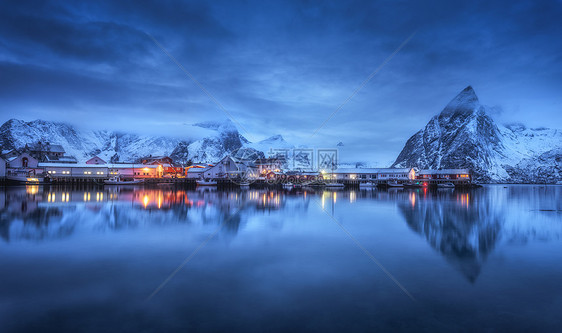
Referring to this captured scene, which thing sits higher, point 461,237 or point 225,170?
point 225,170

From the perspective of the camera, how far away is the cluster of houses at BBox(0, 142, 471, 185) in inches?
3155

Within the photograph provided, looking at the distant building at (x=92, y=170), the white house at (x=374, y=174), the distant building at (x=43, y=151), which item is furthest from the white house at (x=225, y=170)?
the distant building at (x=43, y=151)

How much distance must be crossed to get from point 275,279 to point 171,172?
9712 cm

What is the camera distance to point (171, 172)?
100188mm

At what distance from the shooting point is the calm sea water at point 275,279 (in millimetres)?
6871

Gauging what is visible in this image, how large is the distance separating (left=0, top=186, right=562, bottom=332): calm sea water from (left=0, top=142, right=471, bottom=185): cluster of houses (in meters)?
71.2

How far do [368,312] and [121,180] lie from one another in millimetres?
87968

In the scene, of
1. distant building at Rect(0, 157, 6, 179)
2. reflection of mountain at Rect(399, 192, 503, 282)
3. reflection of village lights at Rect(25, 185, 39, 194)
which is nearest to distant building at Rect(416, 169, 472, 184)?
reflection of mountain at Rect(399, 192, 503, 282)

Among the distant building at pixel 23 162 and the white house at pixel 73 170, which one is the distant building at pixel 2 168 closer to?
the distant building at pixel 23 162

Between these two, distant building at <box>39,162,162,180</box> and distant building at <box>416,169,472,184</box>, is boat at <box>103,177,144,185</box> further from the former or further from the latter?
distant building at <box>416,169,472,184</box>

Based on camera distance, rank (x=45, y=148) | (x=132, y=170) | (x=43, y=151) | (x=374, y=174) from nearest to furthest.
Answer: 1. (x=132, y=170)
2. (x=374, y=174)
3. (x=43, y=151)
4. (x=45, y=148)

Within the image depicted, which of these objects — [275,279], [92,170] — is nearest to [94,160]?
[92,170]

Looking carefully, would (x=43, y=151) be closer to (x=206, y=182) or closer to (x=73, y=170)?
(x=73, y=170)

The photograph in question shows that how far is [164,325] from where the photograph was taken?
6.61m
